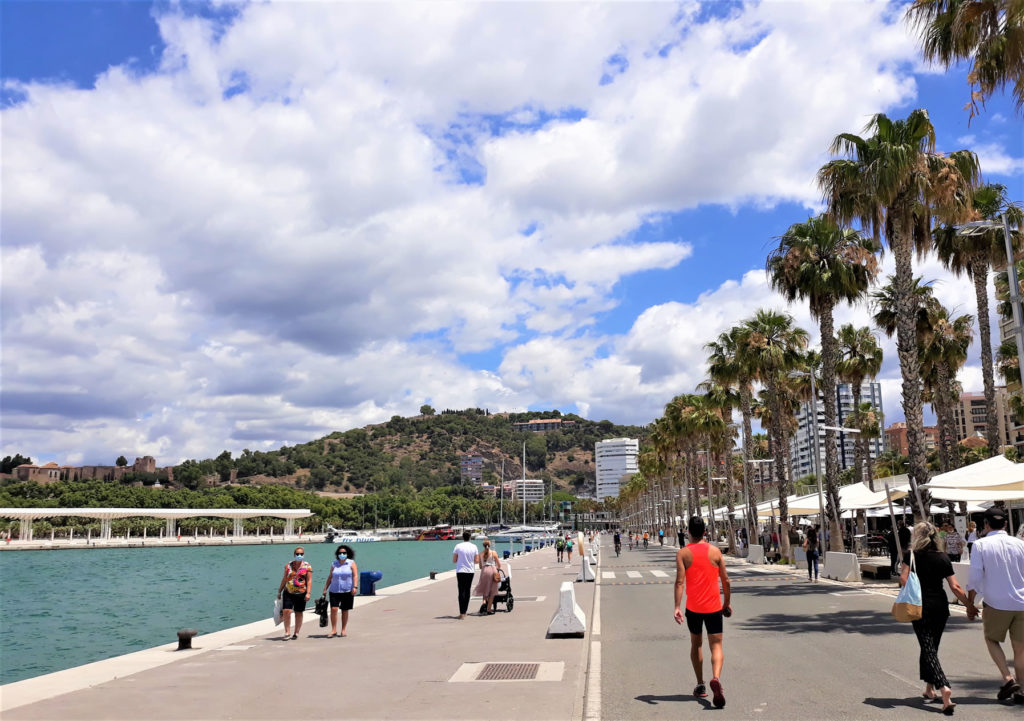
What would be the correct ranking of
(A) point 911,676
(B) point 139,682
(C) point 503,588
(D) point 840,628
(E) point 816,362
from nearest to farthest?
(A) point 911,676 → (B) point 139,682 → (D) point 840,628 → (C) point 503,588 → (E) point 816,362

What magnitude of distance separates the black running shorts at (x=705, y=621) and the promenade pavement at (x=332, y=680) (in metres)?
1.47

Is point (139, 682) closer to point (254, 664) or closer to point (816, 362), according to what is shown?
point (254, 664)

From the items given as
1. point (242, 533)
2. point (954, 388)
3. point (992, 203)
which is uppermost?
point (992, 203)

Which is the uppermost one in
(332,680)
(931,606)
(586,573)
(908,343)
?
(908,343)

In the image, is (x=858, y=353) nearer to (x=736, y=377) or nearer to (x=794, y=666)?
(x=736, y=377)

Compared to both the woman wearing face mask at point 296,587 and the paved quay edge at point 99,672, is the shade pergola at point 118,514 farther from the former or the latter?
the woman wearing face mask at point 296,587

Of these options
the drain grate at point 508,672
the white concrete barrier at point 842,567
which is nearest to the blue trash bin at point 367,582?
the drain grate at point 508,672

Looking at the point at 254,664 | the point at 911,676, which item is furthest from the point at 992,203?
the point at 254,664

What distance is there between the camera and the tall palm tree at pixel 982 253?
3088 centimetres

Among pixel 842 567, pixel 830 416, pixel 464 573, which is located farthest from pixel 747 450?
pixel 464 573

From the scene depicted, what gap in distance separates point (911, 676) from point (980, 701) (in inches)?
52.7

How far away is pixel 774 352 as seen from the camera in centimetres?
3994

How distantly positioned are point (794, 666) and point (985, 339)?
1109 inches

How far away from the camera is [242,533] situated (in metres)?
161
